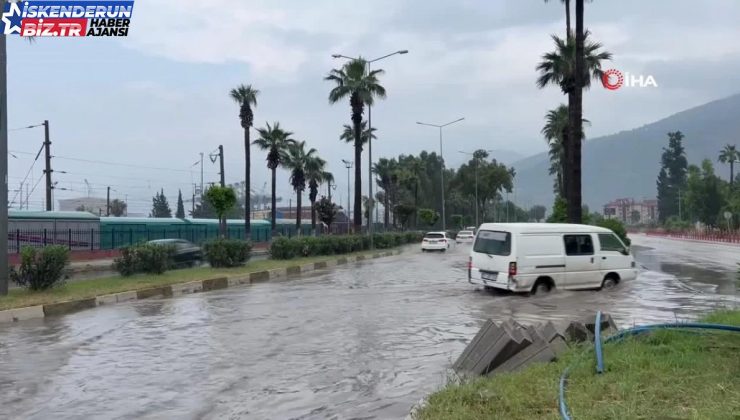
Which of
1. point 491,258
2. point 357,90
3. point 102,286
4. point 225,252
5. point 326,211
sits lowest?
point 102,286

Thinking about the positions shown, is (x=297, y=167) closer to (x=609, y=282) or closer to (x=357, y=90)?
(x=357, y=90)

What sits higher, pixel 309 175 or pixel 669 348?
pixel 309 175

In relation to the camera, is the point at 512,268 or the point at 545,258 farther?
the point at 545,258

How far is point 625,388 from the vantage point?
5.61 m

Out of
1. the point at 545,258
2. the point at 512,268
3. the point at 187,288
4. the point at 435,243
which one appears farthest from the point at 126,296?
the point at 435,243

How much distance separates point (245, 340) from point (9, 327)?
509cm

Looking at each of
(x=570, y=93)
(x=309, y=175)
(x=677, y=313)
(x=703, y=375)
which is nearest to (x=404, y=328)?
(x=677, y=313)

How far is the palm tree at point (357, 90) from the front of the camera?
45.5m

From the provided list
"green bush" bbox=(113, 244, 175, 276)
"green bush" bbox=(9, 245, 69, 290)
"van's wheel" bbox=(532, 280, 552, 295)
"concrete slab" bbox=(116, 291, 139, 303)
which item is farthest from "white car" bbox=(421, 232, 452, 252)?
"green bush" bbox=(9, 245, 69, 290)

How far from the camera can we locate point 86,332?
39.9 feet

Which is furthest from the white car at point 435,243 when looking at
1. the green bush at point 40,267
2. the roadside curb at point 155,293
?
the green bush at point 40,267

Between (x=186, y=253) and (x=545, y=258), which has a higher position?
(x=545, y=258)

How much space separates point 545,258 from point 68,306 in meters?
10.7

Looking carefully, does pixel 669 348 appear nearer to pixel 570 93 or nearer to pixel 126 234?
pixel 570 93
